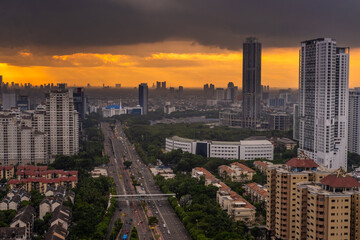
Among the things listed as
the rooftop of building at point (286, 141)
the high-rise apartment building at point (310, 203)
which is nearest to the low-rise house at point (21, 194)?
the high-rise apartment building at point (310, 203)

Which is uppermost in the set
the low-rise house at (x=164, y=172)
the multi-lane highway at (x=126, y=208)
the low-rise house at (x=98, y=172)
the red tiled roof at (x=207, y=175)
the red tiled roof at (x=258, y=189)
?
the red tiled roof at (x=207, y=175)

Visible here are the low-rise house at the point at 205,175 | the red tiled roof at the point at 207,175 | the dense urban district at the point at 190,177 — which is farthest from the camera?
the red tiled roof at the point at 207,175

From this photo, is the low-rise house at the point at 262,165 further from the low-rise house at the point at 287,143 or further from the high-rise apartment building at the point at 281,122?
the high-rise apartment building at the point at 281,122

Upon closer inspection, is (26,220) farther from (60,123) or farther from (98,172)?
(60,123)

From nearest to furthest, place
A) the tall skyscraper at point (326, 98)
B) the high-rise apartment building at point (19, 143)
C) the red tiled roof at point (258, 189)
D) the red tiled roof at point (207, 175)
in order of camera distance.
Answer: the red tiled roof at point (258, 189) → the red tiled roof at point (207, 175) → the tall skyscraper at point (326, 98) → the high-rise apartment building at point (19, 143)

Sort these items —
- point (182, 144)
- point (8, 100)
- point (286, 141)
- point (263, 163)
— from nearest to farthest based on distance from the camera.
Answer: point (263, 163), point (182, 144), point (286, 141), point (8, 100)

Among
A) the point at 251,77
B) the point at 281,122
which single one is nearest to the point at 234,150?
the point at 281,122
